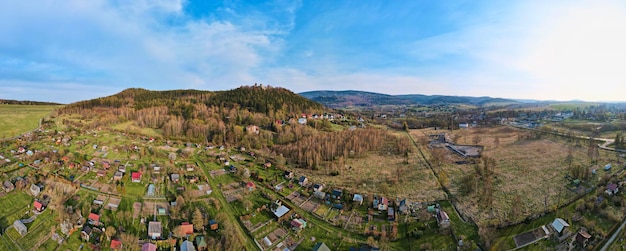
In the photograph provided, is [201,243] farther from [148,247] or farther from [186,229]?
[148,247]

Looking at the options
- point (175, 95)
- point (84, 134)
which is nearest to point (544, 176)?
point (84, 134)

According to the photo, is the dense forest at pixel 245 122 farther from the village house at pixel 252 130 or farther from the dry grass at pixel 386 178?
the dry grass at pixel 386 178

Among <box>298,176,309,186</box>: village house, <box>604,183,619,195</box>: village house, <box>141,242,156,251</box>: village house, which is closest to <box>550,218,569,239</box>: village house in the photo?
<box>604,183,619,195</box>: village house

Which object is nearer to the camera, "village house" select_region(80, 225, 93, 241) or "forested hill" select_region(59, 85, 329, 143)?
"village house" select_region(80, 225, 93, 241)

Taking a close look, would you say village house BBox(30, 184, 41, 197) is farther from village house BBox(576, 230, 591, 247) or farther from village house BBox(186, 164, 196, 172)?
village house BBox(576, 230, 591, 247)

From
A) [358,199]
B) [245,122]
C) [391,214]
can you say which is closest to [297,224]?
[358,199]

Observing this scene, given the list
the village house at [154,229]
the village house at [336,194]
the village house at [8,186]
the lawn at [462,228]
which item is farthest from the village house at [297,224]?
the village house at [8,186]
